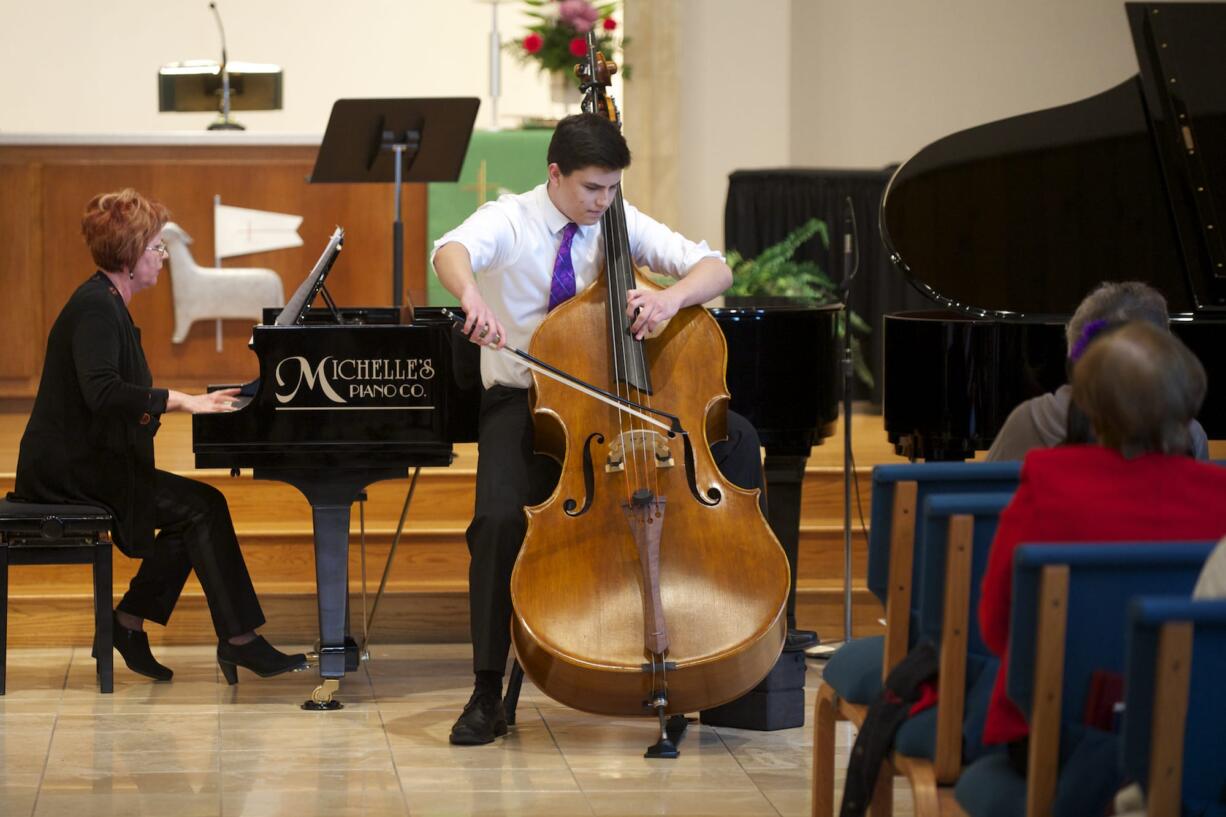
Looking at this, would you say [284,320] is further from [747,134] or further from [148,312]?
[747,134]

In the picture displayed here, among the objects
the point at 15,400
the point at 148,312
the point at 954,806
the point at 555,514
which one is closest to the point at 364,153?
the point at 148,312

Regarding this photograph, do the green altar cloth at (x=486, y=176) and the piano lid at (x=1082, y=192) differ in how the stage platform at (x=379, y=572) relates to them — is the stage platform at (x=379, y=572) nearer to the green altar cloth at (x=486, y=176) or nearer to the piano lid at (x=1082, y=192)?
the piano lid at (x=1082, y=192)

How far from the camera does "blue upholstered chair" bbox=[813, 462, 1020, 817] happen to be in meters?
2.38

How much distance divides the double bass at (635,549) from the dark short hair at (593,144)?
0.34 m

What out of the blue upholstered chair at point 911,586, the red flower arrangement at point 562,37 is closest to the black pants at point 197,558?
the blue upholstered chair at point 911,586

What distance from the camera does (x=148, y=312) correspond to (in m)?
6.99

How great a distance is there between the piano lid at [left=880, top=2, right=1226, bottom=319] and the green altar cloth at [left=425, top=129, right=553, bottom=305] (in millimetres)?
2840

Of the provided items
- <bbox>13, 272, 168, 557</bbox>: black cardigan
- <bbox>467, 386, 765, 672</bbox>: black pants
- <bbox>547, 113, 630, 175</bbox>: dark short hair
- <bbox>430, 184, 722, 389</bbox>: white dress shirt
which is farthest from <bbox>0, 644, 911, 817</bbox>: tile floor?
<bbox>547, 113, 630, 175</bbox>: dark short hair

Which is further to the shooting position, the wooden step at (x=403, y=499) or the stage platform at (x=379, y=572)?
the wooden step at (x=403, y=499)

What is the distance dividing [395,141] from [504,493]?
245 cm

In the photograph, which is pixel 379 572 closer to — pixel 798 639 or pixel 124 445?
pixel 124 445

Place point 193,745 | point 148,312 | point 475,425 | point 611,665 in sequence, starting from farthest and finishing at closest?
1. point 148,312
2. point 475,425
3. point 193,745
4. point 611,665

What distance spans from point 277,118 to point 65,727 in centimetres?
629

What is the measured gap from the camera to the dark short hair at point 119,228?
415 cm
